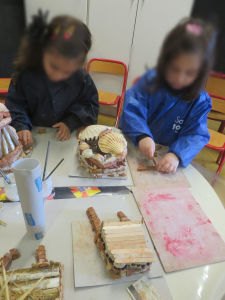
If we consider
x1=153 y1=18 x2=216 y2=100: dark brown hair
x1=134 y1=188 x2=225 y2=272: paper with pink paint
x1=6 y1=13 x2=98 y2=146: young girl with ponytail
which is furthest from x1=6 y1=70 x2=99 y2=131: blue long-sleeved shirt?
x1=134 y1=188 x2=225 y2=272: paper with pink paint

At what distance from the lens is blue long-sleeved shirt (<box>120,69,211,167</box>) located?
19.7 inches

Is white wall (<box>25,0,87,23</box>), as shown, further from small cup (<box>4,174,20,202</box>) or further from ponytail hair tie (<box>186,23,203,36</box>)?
small cup (<box>4,174,20,202</box>)

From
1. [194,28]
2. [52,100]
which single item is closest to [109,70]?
[52,100]

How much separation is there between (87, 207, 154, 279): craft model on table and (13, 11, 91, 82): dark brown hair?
0.29 meters

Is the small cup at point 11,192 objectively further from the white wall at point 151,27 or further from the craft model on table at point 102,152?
the white wall at point 151,27

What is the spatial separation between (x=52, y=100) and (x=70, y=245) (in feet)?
0.87

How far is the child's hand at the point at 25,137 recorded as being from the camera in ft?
2.24

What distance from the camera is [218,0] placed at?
305mm

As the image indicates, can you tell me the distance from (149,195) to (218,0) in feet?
1.36

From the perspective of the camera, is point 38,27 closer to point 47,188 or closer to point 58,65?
point 58,65

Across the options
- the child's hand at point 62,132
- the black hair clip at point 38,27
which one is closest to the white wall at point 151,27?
the black hair clip at point 38,27

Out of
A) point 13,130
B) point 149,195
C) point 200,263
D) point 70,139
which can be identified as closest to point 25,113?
point 13,130

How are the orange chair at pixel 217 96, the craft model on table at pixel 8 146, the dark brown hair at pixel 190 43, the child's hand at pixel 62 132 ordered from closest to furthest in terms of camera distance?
the dark brown hair at pixel 190 43 → the orange chair at pixel 217 96 → the craft model on table at pixel 8 146 → the child's hand at pixel 62 132

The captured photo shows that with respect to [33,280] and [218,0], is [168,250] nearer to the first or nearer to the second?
[33,280]
